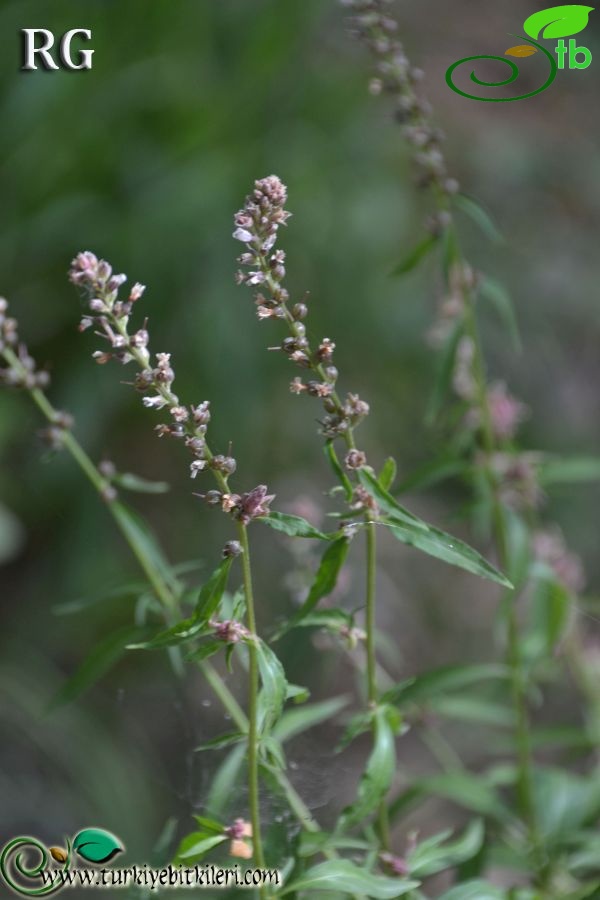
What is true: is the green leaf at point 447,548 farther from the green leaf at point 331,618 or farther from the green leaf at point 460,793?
the green leaf at point 460,793

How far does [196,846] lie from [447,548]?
7.0 inches

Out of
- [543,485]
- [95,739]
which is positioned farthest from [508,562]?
[95,739]

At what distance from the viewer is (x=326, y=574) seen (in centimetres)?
52

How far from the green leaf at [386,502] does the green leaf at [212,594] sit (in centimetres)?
7

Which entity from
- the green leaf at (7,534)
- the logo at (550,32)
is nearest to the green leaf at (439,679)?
the logo at (550,32)

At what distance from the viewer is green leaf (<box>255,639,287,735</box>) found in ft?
1.51

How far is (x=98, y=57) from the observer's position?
1.65 meters

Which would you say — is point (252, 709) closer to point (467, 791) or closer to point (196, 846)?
point (196, 846)

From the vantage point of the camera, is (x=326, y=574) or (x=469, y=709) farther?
(x=469, y=709)

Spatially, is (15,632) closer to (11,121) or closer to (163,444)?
(163,444)

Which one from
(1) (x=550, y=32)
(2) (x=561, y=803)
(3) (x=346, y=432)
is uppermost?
(1) (x=550, y=32)

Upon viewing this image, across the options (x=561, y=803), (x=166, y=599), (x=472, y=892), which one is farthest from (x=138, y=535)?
(x=561, y=803)

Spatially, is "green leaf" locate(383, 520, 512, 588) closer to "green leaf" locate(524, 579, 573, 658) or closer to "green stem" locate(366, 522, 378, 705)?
"green stem" locate(366, 522, 378, 705)

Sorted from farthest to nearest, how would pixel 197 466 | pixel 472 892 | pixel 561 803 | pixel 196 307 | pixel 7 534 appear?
pixel 196 307
pixel 7 534
pixel 561 803
pixel 472 892
pixel 197 466
